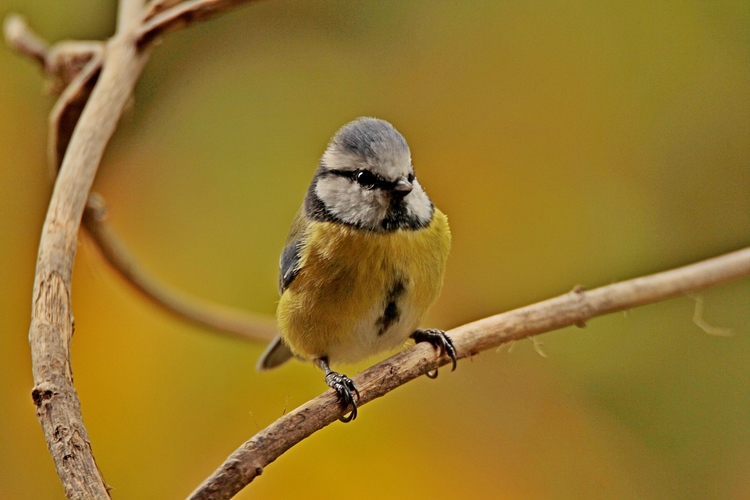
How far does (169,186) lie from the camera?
1.37 metres

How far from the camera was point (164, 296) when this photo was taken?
1180 millimetres

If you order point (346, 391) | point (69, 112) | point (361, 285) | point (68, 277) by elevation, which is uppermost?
point (69, 112)

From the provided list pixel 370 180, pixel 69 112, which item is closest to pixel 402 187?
pixel 370 180

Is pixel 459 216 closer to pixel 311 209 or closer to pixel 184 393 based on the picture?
pixel 311 209

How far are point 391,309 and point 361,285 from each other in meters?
0.05

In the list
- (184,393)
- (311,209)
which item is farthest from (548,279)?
(184,393)

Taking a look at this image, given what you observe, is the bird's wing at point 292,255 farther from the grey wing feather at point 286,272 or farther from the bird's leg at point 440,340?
the bird's leg at point 440,340

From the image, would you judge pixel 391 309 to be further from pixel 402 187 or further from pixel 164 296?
pixel 164 296

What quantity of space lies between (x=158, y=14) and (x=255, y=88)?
1.21 ft

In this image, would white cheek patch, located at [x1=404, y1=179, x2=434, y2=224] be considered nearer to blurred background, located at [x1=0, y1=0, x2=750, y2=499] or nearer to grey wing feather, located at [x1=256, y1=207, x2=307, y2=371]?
grey wing feather, located at [x1=256, y1=207, x2=307, y2=371]

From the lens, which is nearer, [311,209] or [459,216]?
[311,209]

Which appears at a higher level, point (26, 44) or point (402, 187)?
point (26, 44)

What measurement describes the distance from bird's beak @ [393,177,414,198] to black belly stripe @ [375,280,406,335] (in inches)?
4.9

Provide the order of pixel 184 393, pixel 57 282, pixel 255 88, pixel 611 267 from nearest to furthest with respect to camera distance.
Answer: pixel 57 282 < pixel 184 393 < pixel 611 267 < pixel 255 88
